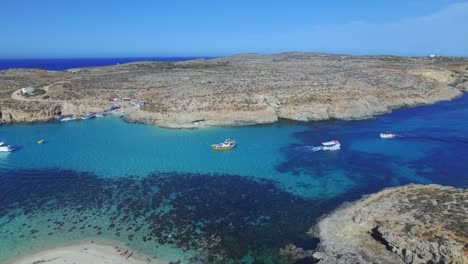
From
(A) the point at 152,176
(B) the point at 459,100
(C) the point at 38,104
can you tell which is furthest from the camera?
(B) the point at 459,100

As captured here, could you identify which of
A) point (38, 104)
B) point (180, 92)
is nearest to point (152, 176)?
point (180, 92)

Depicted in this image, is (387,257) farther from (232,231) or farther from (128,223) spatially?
(128,223)

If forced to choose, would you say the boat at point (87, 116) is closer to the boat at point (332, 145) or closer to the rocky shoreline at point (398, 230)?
the boat at point (332, 145)

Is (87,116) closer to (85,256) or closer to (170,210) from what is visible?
(170,210)

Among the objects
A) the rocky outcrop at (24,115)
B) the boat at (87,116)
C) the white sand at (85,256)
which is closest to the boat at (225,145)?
the white sand at (85,256)

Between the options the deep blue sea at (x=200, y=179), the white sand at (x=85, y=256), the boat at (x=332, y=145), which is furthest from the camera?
the boat at (x=332, y=145)

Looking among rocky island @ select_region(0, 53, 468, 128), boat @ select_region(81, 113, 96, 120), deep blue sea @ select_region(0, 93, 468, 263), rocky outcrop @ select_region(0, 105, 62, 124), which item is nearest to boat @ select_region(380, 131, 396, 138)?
deep blue sea @ select_region(0, 93, 468, 263)

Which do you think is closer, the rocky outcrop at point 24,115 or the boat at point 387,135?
the boat at point 387,135

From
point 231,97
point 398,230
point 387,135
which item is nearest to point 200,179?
point 398,230
